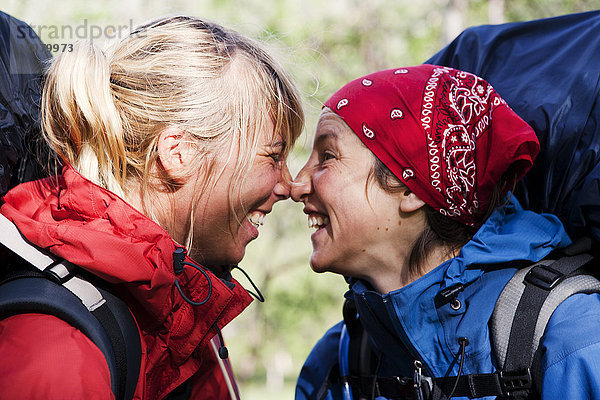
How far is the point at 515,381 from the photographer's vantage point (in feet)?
7.11

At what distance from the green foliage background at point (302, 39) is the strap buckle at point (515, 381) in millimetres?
6212

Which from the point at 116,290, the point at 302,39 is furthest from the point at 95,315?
the point at 302,39

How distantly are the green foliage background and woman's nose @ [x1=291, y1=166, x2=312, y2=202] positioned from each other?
16.5ft

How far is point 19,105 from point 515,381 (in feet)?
7.02

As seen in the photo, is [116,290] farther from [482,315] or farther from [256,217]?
[482,315]

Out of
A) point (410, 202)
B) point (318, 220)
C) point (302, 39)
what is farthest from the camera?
point (302, 39)

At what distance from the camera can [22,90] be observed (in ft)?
7.56

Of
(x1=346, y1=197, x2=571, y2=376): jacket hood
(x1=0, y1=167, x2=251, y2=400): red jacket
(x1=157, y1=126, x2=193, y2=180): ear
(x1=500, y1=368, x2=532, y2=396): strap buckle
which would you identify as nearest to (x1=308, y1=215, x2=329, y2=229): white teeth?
(x1=346, y1=197, x2=571, y2=376): jacket hood

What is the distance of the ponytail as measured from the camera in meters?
2.20

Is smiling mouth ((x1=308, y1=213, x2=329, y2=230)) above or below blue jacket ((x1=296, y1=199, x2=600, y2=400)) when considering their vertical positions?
above

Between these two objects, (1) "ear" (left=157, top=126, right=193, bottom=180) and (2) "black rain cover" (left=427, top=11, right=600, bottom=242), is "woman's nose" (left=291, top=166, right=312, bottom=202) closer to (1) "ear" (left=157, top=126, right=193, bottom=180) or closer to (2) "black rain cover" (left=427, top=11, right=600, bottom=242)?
(1) "ear" (left=157, top=126, right=193, bottom=180)

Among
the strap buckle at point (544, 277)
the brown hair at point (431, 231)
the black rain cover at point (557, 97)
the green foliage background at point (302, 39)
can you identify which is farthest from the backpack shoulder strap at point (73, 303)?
the green foliage background at point (302, 39)

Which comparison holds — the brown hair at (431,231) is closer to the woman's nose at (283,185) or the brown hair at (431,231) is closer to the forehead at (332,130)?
the forehead at (332,130)

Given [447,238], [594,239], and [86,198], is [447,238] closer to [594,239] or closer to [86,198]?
[594,239]
